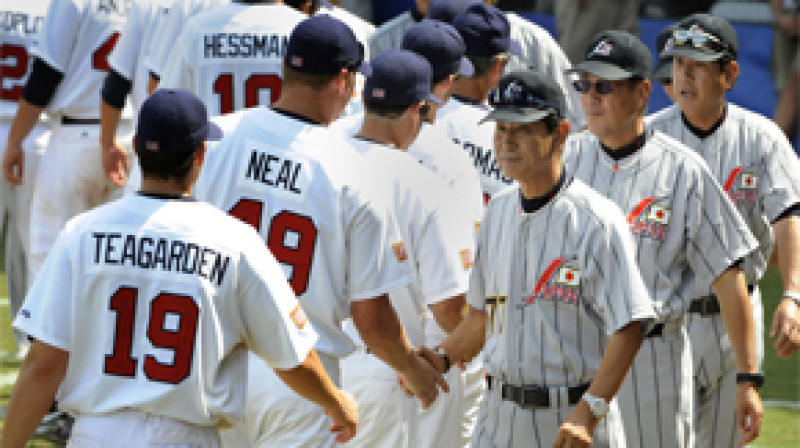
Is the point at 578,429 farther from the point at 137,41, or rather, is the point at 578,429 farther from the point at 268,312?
the point at 137,41

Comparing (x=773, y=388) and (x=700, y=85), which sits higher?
(x=700, y=85)

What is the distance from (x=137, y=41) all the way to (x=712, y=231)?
3.67 meters

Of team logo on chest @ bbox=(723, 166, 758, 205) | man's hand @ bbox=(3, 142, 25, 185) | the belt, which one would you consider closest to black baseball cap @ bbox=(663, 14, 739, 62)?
team logo on chest @ bbox=(723, 166, 758, 205)

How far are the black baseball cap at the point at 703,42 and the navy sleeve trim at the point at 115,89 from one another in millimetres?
3211

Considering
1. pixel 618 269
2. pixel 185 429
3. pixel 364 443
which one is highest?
pixel 618 269

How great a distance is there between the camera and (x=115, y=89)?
25.9 feet

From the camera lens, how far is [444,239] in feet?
18.1

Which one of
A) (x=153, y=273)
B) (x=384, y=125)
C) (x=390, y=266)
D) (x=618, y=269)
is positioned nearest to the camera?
(x=153, y=273)

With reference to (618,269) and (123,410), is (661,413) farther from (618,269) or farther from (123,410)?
(123,410)

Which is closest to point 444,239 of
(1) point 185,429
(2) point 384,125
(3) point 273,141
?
(2) point 384,125

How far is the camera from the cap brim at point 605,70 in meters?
5.40

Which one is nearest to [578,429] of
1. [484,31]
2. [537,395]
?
[537,395]

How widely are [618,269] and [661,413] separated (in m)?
1.12

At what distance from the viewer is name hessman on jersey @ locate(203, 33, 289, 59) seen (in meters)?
6.47
